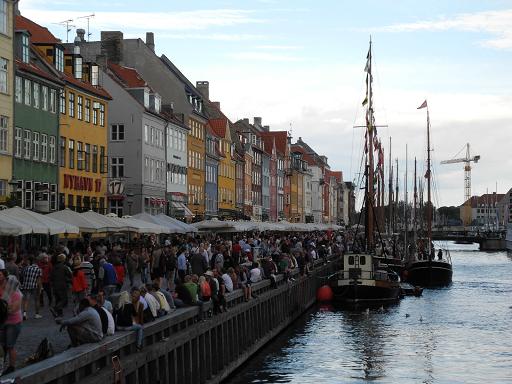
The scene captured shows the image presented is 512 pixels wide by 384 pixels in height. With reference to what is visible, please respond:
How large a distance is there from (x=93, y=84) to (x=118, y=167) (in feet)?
34.2

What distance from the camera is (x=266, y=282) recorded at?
131 feet

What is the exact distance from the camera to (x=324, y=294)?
57.5 metres

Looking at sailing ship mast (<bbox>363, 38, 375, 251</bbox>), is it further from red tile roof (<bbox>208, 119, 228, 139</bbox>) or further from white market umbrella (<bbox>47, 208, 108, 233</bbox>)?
red tile roof (<bbox>208, 119, 228, 139</bbox>)

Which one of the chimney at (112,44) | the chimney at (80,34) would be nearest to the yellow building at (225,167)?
the chimney at (112,44)

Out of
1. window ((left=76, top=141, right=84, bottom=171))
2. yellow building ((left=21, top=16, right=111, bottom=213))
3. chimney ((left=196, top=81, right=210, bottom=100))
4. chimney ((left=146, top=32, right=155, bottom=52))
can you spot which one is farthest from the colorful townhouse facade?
chimney ((left=196, top=81, right=210, bottom=100))

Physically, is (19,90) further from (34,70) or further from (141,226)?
(141,226)

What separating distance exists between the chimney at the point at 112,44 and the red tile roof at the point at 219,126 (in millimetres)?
24445

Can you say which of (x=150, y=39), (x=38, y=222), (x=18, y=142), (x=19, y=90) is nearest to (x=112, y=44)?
(x=150, y=39)

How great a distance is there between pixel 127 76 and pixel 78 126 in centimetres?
1752

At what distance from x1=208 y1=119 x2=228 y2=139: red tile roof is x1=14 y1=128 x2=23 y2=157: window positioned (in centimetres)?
5833

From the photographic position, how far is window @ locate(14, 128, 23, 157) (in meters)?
54.4

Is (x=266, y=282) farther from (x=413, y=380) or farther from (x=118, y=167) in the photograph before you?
(x=118, y=167)

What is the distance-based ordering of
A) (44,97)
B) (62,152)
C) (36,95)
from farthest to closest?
(62,152), (44,97), (36,95)

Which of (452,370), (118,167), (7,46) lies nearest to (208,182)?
(118,167)
